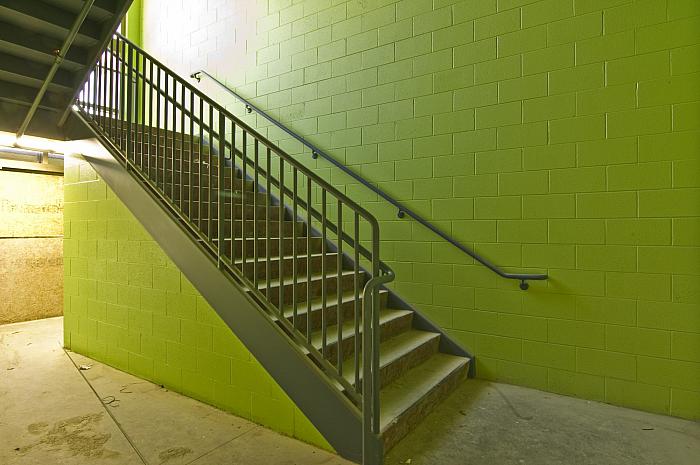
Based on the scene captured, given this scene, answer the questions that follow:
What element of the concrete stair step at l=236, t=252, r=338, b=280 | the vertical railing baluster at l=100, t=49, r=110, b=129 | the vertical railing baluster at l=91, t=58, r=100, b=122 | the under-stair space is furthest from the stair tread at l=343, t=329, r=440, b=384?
the vertical railing baluster at l=91, t=58, r=100, b=122

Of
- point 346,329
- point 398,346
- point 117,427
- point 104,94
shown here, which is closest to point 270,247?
point 346,329

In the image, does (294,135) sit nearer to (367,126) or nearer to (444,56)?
(367,126)

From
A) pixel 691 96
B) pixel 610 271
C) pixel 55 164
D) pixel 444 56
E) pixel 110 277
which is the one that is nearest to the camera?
pixel 691 96

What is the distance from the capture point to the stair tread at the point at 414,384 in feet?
6.95

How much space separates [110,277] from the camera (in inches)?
130

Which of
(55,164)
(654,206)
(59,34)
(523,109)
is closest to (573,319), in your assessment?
(654,206)

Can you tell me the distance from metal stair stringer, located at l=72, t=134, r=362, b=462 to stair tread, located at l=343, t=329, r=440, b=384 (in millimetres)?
233

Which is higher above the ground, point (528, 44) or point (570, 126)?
point (528, 44)

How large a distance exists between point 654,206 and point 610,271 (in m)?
0.48

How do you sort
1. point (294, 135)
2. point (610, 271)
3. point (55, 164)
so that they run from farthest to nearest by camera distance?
point (55, 164)
point (294, 135)
point (610, 271)

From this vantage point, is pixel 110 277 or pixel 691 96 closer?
pixel 691 96

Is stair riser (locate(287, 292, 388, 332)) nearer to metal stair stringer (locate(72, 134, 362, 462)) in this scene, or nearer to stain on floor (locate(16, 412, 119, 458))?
metal stair stringer (locate(72, 134, 362, 462))

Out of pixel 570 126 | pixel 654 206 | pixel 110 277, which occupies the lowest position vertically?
pixel 110 277

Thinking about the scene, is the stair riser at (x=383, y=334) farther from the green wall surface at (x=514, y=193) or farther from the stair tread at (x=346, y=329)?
the green wall surface at (x=514, y=193)
